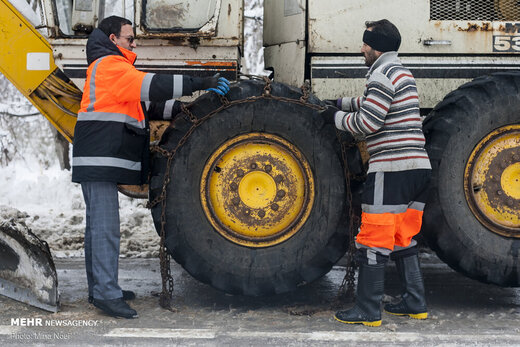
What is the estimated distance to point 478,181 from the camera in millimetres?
4113

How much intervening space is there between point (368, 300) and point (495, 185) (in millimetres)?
1164

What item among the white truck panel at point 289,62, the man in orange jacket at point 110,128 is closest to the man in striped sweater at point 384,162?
the white truck panel at point 289,62

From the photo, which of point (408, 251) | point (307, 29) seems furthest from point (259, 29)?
point (408, 251)

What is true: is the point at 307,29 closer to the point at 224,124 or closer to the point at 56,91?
the point at 224,124

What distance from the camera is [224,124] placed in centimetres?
407

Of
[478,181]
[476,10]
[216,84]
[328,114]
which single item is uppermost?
[476,10]

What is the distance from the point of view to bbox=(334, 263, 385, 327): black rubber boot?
3.81 metres

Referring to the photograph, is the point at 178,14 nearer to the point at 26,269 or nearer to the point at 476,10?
the point at 26,269

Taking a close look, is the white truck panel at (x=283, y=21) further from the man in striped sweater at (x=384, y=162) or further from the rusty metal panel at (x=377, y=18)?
the man in striped sweater at (x=384, y=162)

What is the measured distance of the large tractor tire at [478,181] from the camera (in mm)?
4035

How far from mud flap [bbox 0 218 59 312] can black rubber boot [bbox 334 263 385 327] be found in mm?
1872

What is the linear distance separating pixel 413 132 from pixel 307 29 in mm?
1146

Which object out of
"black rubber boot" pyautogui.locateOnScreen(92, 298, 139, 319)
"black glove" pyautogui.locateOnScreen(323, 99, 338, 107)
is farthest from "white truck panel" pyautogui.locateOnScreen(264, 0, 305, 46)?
"black rubber boot" pyautogui.locateOnScreen(92, 298, 139, 319)

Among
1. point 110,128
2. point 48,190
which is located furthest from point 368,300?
point 48,190
